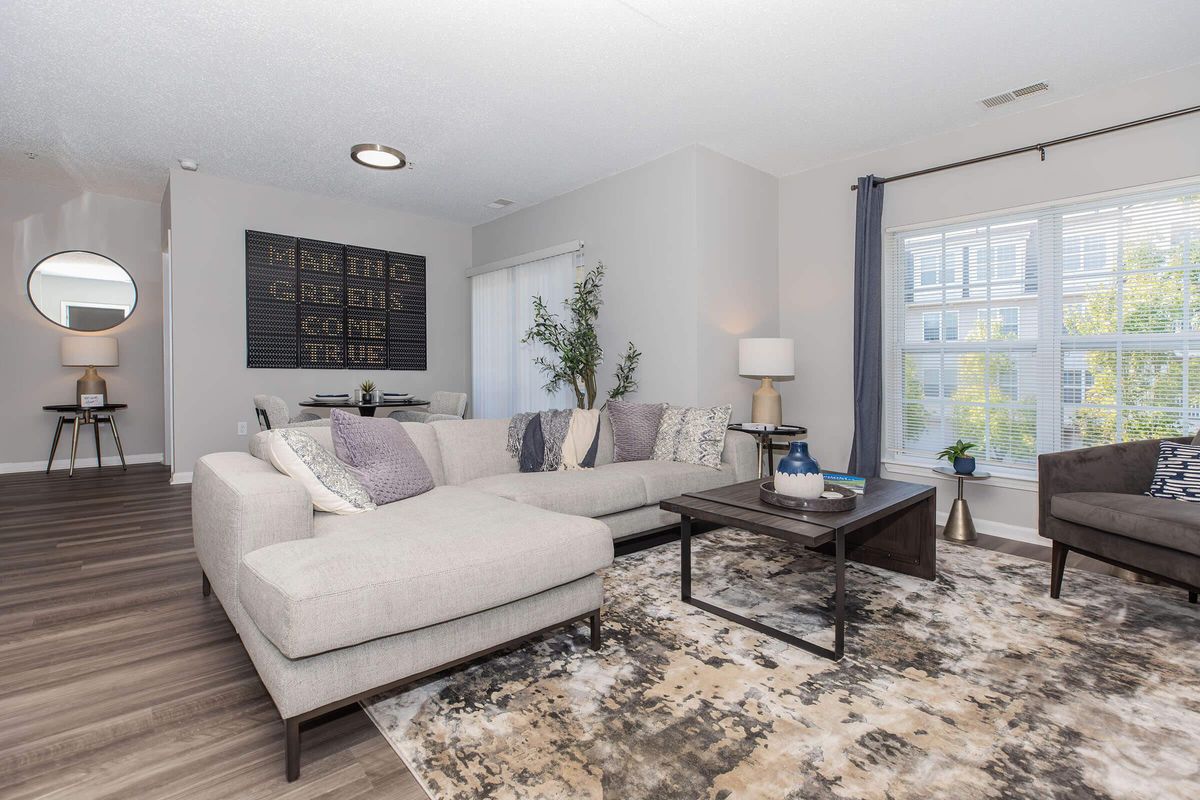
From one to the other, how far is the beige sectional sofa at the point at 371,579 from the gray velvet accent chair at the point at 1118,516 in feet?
6.96

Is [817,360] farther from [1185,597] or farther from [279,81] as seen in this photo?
[279,81]

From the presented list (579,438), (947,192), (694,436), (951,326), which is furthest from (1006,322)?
(579,438)

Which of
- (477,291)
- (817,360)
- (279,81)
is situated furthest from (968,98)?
(477,291)

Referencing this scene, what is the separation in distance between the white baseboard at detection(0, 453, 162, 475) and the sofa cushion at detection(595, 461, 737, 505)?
586 centimetres

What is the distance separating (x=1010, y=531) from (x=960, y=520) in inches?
16.0

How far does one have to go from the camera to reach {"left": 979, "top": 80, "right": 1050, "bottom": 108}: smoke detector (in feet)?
11.6

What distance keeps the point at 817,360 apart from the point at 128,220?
7.24 metres

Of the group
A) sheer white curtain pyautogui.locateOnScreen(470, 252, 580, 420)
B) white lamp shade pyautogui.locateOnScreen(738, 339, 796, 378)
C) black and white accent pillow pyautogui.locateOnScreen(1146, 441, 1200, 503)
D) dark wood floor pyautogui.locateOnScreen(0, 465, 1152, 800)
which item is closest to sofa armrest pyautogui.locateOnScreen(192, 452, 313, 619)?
dark wood floor pyautogui.locateOnScreen(0, 465, 1152, 800)

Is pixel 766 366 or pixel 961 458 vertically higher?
pixel 766 366

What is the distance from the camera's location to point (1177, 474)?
2.63 m

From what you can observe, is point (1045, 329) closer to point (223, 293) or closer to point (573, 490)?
point (573, 490)

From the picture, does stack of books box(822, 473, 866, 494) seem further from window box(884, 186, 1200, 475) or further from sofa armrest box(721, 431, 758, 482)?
window box(884, 186, 1200, 475)

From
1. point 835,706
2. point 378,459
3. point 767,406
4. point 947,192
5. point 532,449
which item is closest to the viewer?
point 835,706

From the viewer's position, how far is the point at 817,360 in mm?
4953
